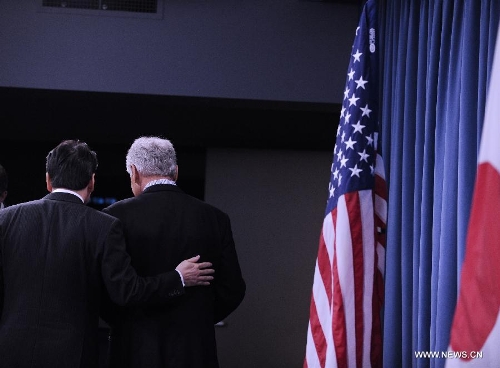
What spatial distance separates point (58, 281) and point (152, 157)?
0.59m

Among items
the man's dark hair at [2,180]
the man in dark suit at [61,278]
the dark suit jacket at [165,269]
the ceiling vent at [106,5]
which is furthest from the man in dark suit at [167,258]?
the ceiling vent at [106,5]

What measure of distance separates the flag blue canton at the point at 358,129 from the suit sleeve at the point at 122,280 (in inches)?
32.3

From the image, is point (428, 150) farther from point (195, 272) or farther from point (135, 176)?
point (135, 176)

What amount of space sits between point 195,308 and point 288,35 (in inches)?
80.4

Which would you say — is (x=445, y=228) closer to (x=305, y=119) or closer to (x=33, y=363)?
(x=33, y=363)

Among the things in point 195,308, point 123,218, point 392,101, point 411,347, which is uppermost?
point 392,101

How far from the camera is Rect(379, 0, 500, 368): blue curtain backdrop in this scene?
235 centimetres

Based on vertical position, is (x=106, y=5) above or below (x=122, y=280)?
above

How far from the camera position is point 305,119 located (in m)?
5.25

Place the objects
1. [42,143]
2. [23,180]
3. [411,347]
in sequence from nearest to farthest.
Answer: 1. [411,347]
2. [42,143]
3. [23,180]

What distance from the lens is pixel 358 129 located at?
2.72 metres

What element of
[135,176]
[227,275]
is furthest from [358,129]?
[135,176]

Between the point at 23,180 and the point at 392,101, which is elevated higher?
the point at 392,101

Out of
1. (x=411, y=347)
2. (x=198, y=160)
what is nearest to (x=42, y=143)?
(x=198, y=160)
